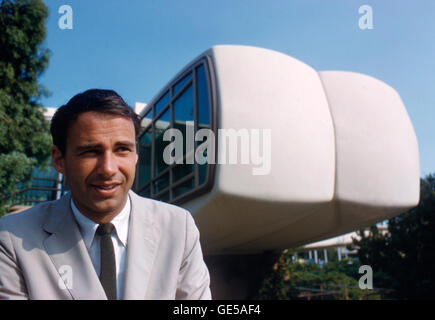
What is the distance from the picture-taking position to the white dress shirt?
1.51 m

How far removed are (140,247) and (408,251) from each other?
13.7m

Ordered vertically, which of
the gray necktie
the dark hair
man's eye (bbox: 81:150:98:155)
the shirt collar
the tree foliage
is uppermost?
the dark hair

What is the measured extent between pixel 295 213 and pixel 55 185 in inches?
534

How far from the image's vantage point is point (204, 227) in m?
8.40

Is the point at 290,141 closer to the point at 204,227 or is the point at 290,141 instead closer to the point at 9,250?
the point at 204,227

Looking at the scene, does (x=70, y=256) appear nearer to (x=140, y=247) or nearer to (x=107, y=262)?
(x=107, y=262)

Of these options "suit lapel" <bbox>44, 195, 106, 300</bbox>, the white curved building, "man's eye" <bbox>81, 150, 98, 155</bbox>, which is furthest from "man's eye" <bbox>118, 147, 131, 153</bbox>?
the white curved building

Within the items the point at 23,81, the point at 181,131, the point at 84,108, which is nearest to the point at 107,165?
the point at 84,108

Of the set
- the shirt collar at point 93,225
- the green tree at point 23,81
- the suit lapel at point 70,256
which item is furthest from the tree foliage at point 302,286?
the suit lapel at point 70,256

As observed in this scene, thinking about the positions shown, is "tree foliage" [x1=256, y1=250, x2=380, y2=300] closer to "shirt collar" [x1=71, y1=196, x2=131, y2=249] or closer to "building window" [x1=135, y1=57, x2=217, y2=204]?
"building window" [x1=135, y1=57, x2=217, y2=204]

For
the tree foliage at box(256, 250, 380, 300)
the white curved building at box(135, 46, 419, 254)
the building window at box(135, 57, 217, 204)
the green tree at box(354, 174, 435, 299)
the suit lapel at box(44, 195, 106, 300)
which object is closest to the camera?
the suit lapel at box(44, 195, 106, 300)

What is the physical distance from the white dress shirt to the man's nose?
0.90 ft

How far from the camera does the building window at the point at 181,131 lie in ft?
25.0
